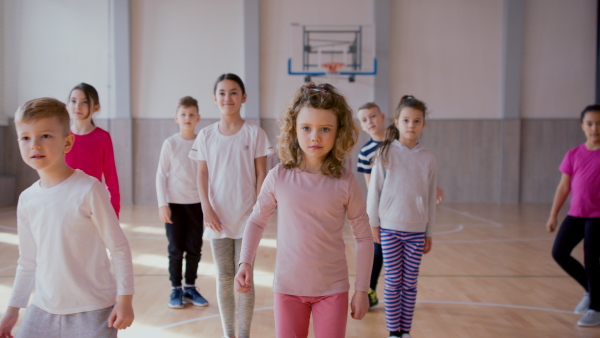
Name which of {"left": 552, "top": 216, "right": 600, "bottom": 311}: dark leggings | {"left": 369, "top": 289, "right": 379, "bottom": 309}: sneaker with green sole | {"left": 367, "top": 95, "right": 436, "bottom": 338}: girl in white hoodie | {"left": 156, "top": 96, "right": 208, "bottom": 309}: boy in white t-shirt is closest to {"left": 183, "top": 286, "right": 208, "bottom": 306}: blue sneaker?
{"left": 156, "top": 96, "right": 208, "bottom": 309}: boy in white t-shirt

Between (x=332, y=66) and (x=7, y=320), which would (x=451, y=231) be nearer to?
(x=332, y=66)

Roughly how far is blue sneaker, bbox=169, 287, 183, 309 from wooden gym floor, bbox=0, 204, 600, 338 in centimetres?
5

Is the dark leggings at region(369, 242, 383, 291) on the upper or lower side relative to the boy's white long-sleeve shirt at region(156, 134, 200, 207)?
lower

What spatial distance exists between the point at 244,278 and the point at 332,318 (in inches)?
14.1

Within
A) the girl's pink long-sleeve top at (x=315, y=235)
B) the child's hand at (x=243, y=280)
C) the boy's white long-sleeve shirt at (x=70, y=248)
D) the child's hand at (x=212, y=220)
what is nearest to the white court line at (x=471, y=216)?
the child's hand at (x=212, y=220)

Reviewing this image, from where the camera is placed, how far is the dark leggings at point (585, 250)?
12.0ft

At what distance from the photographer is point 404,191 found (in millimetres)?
3119

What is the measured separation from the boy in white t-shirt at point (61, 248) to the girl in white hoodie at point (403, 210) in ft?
5.57

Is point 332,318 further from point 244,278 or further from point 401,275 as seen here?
point 401,275

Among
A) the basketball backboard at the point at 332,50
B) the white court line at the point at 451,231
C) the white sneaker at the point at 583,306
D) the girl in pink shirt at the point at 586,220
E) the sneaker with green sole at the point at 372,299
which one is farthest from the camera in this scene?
the basketball backboard at the point at 332,50

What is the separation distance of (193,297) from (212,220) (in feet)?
4.38

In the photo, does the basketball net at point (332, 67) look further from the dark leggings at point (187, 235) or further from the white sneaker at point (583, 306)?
the white sneaker at point (583, 306)

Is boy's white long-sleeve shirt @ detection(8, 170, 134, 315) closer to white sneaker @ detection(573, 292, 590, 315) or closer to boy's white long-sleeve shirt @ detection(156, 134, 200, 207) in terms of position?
boy's white long-sleeve shirt @ detection(156, 134, 200, 207)

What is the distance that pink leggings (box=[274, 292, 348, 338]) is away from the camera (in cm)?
198
